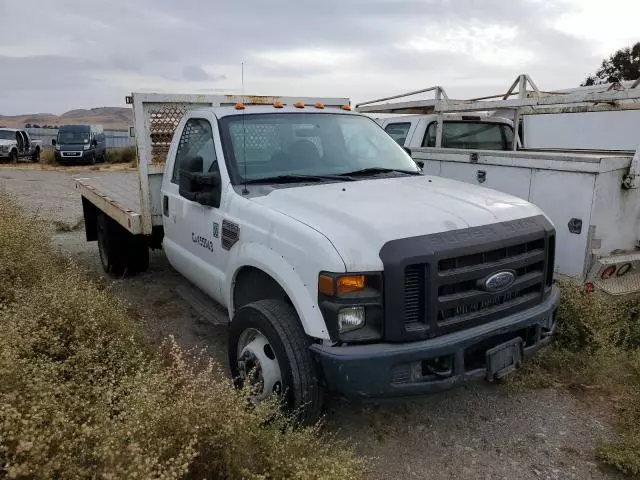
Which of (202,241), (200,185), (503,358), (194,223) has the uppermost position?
(200,185)

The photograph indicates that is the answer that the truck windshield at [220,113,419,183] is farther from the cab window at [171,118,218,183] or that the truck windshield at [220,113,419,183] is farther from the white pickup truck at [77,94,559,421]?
the cab window at [171,118,218,183]

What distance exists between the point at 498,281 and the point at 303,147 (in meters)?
1.83

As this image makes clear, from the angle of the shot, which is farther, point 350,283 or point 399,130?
point 399,130

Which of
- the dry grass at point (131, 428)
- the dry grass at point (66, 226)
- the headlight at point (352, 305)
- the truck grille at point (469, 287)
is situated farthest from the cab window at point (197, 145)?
the dry grass at point (66, 226)

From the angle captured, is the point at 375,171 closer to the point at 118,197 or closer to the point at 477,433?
the point at 477,433

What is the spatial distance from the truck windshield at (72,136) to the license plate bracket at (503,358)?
27129mm

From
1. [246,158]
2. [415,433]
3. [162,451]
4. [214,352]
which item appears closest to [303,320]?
[162,451]

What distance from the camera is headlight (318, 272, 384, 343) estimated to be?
269 centimetres

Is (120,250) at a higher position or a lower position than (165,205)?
lower

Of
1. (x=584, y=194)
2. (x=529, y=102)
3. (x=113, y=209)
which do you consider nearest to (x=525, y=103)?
(x=529, y=102)

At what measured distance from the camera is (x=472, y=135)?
7.50 metres

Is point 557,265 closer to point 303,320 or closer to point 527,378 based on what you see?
point 527,378

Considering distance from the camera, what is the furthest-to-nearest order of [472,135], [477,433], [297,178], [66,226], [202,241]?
[66,226]
[472,135]
[202,241]
[297,178]
[477,433]

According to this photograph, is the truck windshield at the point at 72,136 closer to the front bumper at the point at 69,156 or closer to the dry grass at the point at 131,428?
the front bumper at the point at 69,156
